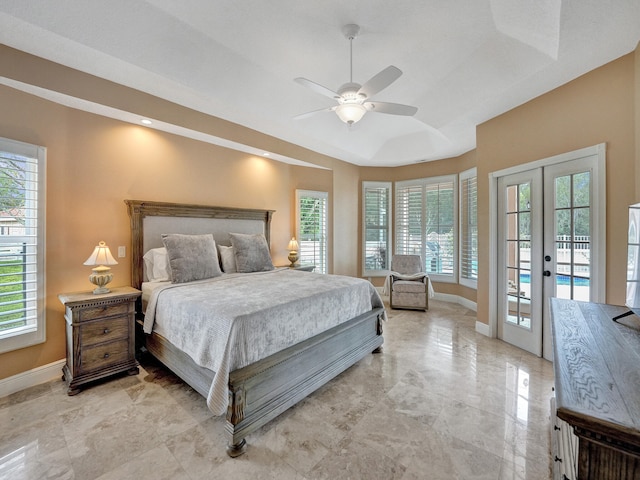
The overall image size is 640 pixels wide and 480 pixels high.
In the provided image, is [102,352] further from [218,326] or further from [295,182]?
[295,182]

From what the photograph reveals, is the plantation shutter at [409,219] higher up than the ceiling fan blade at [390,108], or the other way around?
the ceiling fan blade at [390,108]

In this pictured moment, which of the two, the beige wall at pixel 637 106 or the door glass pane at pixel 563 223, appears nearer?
the beige wall at pixel 637 106

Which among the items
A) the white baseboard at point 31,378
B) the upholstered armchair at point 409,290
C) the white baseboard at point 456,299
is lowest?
the white baseboard at point 31,378

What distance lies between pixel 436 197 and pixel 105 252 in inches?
218

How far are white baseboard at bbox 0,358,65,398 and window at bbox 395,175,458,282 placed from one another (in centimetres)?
561

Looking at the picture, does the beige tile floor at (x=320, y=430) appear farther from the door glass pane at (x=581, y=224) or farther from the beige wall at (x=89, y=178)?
the door glass pane at (x=581, y=224)

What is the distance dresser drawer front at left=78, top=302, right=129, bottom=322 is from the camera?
2505 mm

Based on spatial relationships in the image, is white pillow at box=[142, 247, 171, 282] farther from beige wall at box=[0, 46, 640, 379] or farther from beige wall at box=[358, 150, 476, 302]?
beige wall at box=[358, 150, 476, 302]

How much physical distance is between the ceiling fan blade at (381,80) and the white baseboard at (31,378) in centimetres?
381

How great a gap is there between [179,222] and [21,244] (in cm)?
147

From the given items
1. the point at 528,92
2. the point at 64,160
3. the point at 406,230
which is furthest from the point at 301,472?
the point at 406,230

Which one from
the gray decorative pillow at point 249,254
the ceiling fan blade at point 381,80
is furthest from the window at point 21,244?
the ceiling fan blade at point 381,80

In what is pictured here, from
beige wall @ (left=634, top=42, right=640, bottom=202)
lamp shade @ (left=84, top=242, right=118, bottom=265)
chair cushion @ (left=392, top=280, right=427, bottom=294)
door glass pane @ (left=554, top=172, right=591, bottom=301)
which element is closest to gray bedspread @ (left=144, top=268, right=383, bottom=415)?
lamp shade @ (left=84, top=242, right=118, bottom=265)

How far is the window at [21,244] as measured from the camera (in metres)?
2.42
